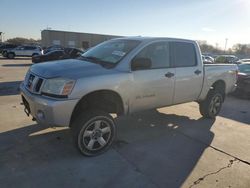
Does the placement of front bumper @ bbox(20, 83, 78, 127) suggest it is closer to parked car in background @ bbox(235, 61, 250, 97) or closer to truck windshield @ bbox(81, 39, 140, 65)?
truck windshield @ bbox(81, 39, 140, 65)

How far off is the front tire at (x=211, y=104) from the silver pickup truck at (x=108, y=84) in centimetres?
59

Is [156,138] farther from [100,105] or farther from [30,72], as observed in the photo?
[30,72]

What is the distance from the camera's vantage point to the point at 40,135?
16.0 feet

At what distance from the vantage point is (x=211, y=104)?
6402 millimetres

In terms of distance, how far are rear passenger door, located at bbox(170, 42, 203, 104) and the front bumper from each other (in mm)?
2439

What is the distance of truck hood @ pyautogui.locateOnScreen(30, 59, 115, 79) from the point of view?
3.83 metres

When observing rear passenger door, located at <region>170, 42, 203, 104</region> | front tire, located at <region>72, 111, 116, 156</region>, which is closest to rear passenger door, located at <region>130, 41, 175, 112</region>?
rear passenger door, located at <region>170, 42, 203, 104</region>

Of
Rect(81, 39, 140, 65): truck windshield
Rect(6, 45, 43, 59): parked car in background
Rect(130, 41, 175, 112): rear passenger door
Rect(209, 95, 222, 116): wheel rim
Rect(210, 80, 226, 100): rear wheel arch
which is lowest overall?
Rect(6, 45, 43, 59): parked car in background

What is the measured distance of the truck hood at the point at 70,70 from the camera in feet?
12.6

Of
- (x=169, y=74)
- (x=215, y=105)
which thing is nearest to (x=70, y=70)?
(x=169, y=74)

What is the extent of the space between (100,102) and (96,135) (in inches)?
21.9

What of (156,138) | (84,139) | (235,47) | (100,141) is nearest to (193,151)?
(156,138)

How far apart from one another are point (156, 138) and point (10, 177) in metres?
2.72

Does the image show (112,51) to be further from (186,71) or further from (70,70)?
(186,71)
